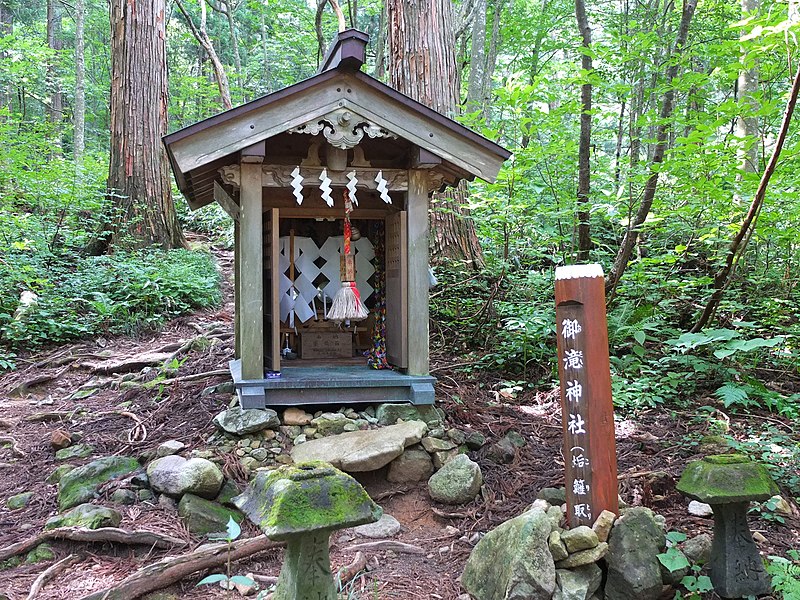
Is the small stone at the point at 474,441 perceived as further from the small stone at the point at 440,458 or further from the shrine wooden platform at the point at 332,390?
the shrine wooden platform at the point at 332,390

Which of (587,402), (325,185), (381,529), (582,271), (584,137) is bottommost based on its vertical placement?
(381,529)

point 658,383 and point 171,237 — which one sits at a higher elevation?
point 171,237

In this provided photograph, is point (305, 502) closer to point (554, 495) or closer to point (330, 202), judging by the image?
point (554, 495)

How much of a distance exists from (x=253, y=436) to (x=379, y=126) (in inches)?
114

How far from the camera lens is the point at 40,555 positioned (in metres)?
3.64

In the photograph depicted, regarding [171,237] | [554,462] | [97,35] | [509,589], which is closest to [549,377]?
[554,462]

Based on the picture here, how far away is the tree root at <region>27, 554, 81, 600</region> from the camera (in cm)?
324

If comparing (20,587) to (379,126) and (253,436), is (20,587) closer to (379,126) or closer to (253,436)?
(253,436)

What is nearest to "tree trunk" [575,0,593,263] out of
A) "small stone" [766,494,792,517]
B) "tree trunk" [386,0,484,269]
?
"tree trunk" [386,0,484,269]

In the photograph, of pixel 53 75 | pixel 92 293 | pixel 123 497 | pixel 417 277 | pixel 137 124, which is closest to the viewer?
pixel 123 497

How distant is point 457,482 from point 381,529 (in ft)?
2.39

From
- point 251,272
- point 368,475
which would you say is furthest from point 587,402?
point 251,272

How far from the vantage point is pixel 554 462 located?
16.8ft

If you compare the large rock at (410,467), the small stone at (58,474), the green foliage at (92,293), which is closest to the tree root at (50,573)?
the small stone at (58,474)
